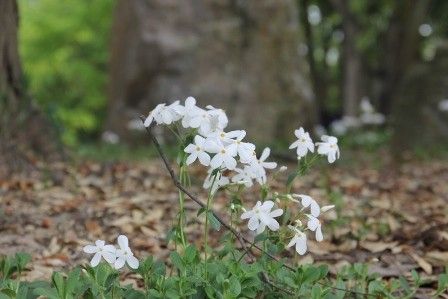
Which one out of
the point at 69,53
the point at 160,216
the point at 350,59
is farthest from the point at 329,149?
the point at 69,53

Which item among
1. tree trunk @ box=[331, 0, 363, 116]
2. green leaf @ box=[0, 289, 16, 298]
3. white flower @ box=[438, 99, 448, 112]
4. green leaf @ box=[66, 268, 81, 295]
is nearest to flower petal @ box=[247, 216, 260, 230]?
green leaf @ box=[66, 268, 81, 295]

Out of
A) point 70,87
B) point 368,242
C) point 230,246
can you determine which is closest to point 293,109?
point 368,242

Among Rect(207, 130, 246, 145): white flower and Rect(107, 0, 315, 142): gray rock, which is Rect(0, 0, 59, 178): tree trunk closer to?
Rect(207, 130, 246, 145): white flower

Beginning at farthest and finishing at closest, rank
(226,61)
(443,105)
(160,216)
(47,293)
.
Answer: (226,61), (443,105), (160,216), (47,293)

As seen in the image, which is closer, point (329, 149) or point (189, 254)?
point (189, 254)

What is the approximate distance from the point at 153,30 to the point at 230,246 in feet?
20.5

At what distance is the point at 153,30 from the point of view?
8258mm

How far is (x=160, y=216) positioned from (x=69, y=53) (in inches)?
424

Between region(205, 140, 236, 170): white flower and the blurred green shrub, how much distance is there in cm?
1159

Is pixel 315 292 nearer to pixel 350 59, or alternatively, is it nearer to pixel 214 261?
pixel 214 261

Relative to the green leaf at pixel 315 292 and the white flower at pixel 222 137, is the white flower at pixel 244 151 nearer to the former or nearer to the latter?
the white flower at pixel 222 137

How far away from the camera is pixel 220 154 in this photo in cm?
203

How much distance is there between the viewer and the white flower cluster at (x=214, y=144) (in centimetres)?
203

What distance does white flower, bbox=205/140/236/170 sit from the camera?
6.58 feet
